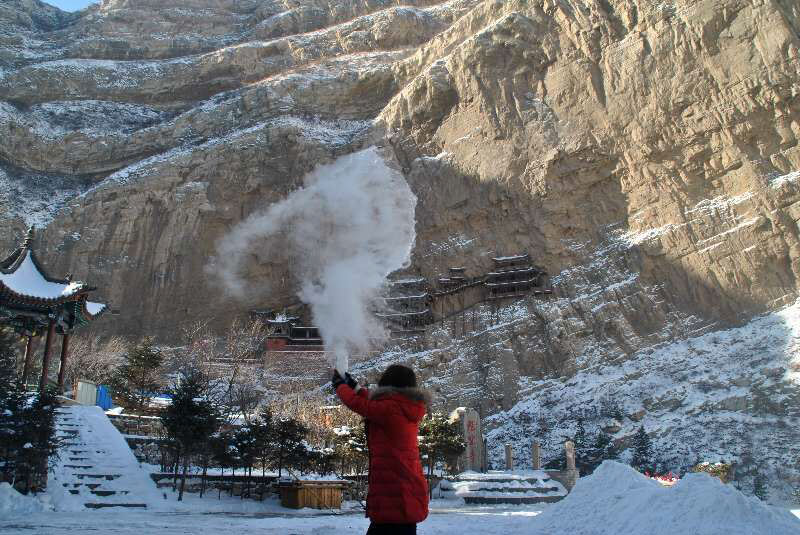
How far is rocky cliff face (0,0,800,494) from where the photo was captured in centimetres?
3123

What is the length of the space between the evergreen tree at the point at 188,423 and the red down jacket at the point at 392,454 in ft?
A: 32.4

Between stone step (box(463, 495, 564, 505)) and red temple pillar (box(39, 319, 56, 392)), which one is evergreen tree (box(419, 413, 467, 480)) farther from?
red temple pillar (box(39, 319, 56, 392))

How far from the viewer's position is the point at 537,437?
27.9 meters

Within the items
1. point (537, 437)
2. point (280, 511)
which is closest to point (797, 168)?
point (537, 437)

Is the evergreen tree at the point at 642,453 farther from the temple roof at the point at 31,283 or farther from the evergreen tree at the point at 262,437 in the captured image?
the temple roof at the point at 31,283

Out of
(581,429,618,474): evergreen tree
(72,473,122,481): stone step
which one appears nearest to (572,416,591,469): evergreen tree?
(581,429,618,474): evergreen tree

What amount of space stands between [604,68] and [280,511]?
31997 mm

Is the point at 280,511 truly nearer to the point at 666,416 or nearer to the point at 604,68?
the point at 666,416

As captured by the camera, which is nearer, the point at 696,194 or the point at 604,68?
the point at 696,194

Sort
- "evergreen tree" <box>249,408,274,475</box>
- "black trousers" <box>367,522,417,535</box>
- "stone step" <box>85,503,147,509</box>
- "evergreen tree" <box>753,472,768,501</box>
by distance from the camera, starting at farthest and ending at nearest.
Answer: "evergreen tree" <box>753,472,768,501</box> → "evergreen tree" <box>249,408,274,475</box> → "stone step" <box>85,503,147,509</box> → "black trousers" <box>367,522,417,535</box>

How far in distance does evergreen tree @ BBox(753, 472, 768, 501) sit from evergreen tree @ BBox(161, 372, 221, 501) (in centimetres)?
1768

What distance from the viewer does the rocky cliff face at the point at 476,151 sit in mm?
31234

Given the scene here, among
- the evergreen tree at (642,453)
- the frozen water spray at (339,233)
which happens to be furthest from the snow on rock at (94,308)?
the frozen water spray at (339,233)

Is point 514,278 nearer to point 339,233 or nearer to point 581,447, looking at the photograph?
point 581,447
